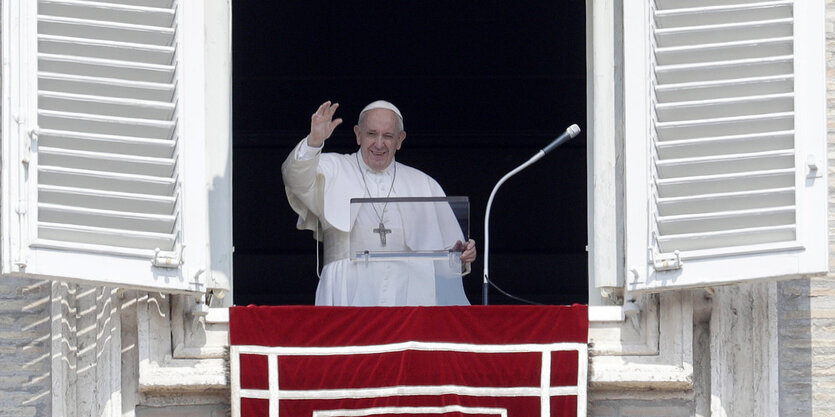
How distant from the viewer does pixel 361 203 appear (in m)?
8.79

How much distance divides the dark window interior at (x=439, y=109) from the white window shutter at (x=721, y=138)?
167 inches

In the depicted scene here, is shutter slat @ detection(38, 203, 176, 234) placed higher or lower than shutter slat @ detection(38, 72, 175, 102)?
lower

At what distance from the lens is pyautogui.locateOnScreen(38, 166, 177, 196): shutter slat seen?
777 centimetres

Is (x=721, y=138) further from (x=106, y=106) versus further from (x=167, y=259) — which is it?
(x=106, y=106)

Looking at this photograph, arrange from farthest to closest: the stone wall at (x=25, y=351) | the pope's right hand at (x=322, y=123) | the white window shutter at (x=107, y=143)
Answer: the pope's right hand at (x=322, y=123) < the stone wall at (x=25, y=351) < the white window shutter at (x=107, y=143)

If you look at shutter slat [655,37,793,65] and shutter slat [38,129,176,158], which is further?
shutter slat [655,37,793,65]

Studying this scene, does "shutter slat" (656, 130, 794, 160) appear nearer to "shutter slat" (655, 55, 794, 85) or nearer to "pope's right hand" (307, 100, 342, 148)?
"shutter slat" (655, 55, 794, 85)

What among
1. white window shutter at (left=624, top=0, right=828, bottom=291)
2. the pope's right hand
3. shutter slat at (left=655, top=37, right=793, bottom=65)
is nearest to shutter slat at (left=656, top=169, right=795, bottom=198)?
white window shutter at (left=624, top=0, right=828, bottom=291)

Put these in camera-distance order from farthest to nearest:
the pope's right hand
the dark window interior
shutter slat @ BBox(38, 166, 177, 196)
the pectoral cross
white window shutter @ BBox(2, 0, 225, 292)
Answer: the dark window interior, the pectoral cross, the pope's right hand, shutter slat @ BBox(38, 166, 177, 196), white window shutter @ BBox(2, 0, 225, 292)

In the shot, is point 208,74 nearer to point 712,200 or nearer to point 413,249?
point 413,249

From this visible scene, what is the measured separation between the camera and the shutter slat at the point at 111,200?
7738 millimetres

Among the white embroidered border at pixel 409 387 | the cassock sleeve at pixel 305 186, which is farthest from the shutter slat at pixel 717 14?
the cassock sleeve at pixel 305 186

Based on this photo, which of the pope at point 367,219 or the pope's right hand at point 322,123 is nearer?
the pope's right hand at point 322,123

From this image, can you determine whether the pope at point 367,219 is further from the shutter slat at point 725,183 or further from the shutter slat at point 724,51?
the shutter slat at point 724,51
